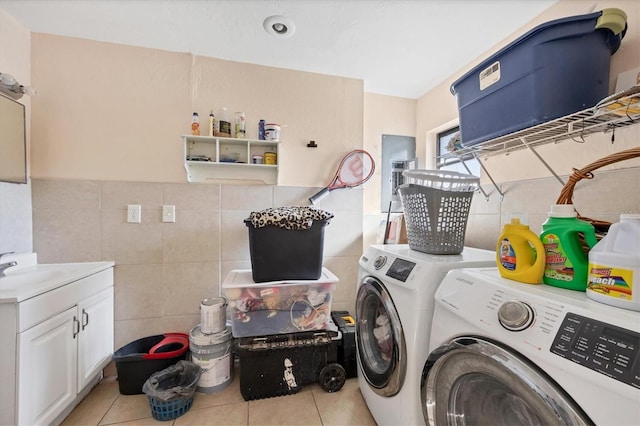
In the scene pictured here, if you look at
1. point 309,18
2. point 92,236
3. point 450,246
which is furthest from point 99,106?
point 450,246

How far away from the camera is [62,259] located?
1.69 metres

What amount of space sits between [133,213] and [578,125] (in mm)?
2459

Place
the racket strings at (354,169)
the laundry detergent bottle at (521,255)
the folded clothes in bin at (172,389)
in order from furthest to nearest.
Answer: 1. the racket strings at (354,169)
2. the folded clothes in bin at (172,389)
3. the laundry detergent bottle at (521,255)

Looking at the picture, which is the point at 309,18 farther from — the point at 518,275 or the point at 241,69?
the point at 518,275

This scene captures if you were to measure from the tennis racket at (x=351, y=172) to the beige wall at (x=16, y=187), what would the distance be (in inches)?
70.7

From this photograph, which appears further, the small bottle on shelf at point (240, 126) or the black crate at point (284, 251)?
the small bottle on shelf at point (240, 126)

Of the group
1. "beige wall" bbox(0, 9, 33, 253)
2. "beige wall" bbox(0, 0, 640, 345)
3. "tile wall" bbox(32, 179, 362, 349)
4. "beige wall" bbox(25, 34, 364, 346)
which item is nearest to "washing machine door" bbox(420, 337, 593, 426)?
"beige wall" bbox(0, 0, 640, 345)

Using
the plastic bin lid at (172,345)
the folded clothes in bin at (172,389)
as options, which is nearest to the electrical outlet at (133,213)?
the plastic bin lid at (172,345)

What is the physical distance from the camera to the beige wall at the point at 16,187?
1.47m

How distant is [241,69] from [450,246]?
1.89 metres

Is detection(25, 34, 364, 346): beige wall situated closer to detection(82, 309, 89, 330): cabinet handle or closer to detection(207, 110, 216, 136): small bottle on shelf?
detection(207, 110, 216, 136): small bottle on shelf

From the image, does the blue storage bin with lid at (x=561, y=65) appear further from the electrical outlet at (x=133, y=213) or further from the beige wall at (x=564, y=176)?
the electrical outlet at (x=133, y=213)

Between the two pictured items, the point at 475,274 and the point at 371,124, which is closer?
the point at 475,274

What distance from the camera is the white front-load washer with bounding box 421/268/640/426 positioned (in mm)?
484
